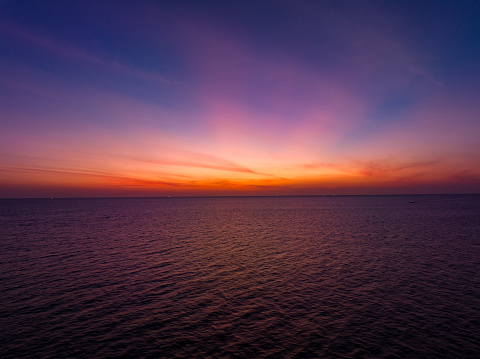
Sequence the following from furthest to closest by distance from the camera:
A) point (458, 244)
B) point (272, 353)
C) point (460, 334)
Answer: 1. point (458, 244)
2. point (460, 334)
3. point (272, 353)

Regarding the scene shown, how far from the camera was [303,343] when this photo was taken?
22156 millimetres

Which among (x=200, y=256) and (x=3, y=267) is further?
(x=200, y=256)

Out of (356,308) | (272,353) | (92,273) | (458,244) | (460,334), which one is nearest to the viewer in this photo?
(272,353)

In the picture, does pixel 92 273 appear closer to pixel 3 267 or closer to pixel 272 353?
pixel 3 267

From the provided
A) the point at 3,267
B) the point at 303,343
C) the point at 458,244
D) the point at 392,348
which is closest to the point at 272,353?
the point at 303,343

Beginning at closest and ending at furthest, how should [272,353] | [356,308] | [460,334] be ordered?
[272,353]
[460,334]
[356,308]

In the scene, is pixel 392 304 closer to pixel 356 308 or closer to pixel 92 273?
pixel 356 308

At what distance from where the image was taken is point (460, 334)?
75.6ft

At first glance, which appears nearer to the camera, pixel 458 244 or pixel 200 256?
pixel 200 256

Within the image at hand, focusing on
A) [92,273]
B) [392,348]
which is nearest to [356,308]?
[392,348]

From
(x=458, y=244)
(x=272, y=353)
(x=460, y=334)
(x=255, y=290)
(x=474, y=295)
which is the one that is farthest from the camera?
(x=458, y=244)

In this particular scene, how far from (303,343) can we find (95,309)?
68.4 feet

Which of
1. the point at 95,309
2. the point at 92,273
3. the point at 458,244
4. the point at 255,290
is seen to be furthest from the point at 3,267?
the point at 458,244

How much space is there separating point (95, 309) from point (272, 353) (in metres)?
18.8
